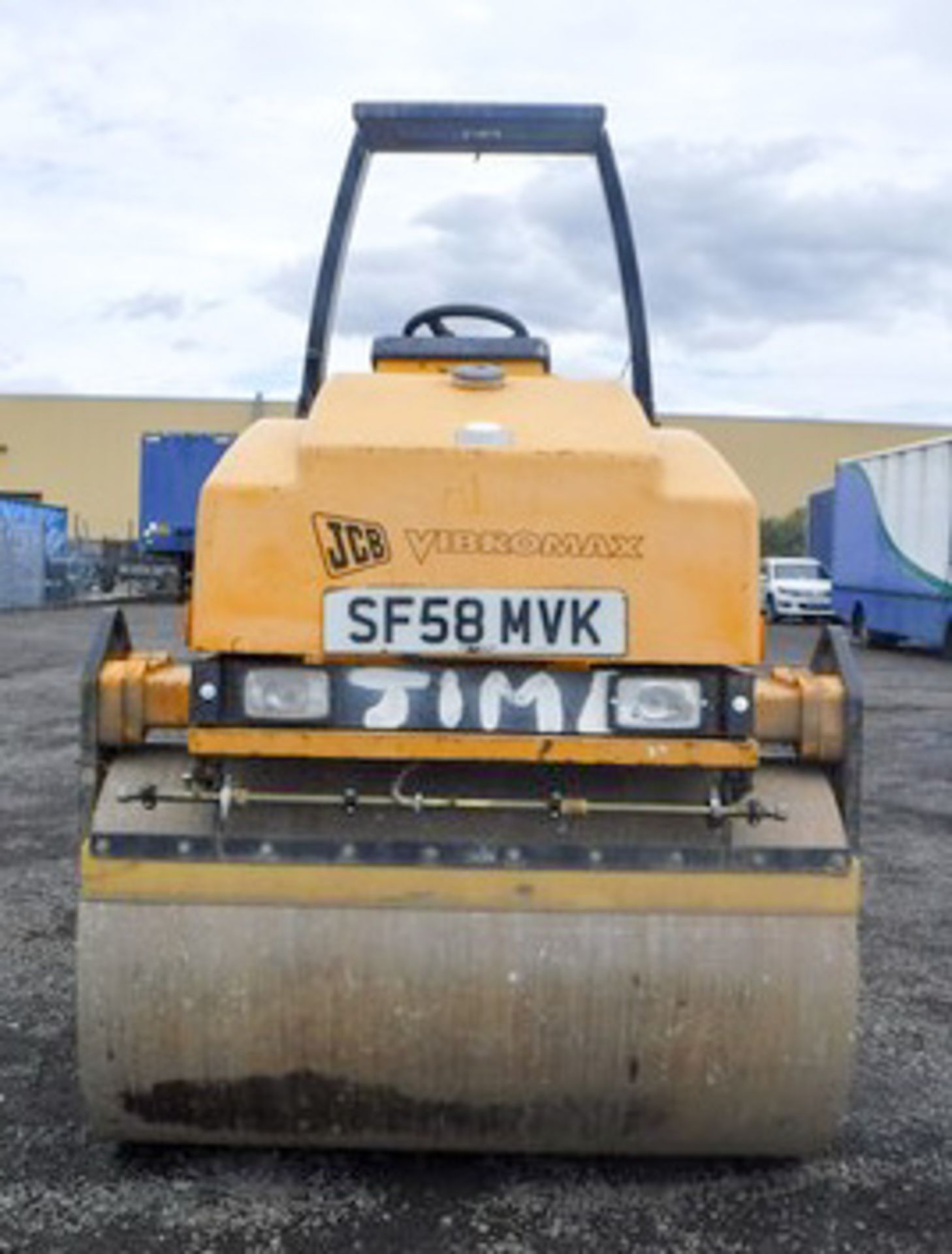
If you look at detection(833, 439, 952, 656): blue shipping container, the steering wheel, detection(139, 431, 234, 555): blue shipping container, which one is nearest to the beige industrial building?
detection(139, 431, 234, 555): blue shipping container

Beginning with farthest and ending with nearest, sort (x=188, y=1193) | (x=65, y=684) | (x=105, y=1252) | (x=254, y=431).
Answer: (x=65, y=684) < (x=254, y=431) < (x=188, y=1193) < (x=105, y=1252)

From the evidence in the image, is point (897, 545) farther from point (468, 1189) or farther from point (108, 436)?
point (108, 436)

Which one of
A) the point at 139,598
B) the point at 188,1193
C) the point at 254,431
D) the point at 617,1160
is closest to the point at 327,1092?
the point at 188,1193

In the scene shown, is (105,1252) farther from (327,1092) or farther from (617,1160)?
(617,1160)

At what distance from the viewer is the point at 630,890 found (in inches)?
121

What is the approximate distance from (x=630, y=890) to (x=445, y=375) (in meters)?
1.46

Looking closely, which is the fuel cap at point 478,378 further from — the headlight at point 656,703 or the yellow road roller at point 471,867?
the headlight at point 656,703

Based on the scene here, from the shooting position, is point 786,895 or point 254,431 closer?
point 786,895

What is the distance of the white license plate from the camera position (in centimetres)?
309

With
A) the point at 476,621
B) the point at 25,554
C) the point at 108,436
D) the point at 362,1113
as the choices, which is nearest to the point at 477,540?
the point at 476,621

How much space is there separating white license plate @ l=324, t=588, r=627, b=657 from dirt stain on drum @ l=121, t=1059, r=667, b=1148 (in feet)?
2.94

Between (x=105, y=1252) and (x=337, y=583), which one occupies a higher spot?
(x=337, y=583)

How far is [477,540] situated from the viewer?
311 cm

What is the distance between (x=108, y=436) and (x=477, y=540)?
5570cm
